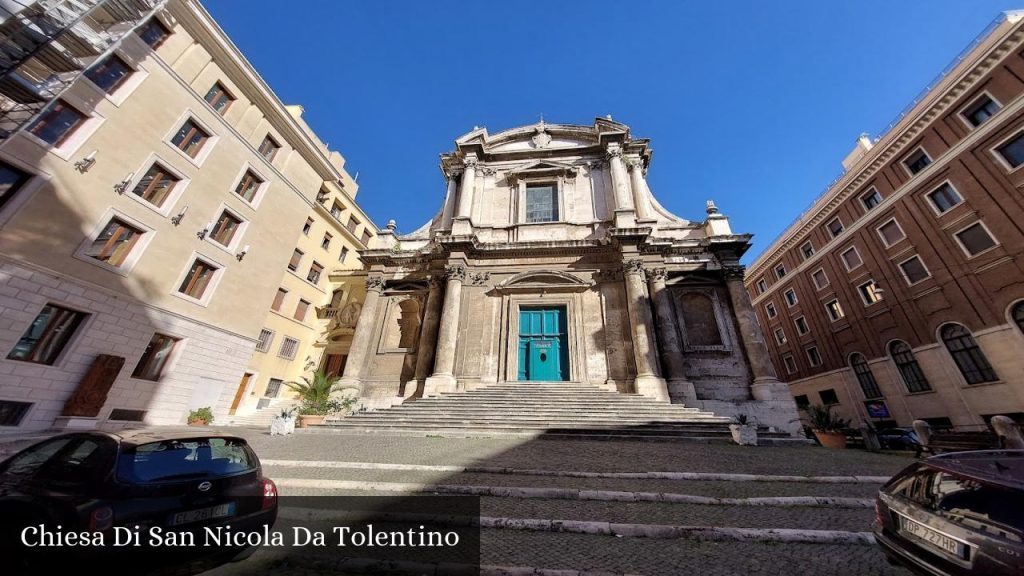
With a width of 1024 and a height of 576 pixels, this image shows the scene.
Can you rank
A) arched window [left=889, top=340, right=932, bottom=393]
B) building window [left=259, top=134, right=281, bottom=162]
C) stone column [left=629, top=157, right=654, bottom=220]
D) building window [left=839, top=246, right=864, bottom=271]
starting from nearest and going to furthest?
1. stone column [left=629, top=157, right=654, bottom=220]
2. building window [left=259, top=134, right=281, bottom=162]
3. arched window [left=889, top=340, right=932, bottom=393]
4. building window [left=839, top=246, right=864, bottom=271]

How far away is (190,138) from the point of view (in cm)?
1393

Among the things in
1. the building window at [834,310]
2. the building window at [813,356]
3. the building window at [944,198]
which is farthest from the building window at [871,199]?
the building window at [813,356]

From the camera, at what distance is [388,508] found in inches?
161

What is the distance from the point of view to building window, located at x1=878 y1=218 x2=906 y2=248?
1942 cm

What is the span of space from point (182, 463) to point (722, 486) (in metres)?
6.29

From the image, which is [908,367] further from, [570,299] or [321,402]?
[321,402]

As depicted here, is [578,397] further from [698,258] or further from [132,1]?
[132,1]

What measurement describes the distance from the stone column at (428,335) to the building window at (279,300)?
29.3 feet

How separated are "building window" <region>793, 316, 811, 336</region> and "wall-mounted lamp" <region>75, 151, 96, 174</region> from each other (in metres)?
38.7

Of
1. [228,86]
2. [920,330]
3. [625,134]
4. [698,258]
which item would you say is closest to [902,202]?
[920,330]

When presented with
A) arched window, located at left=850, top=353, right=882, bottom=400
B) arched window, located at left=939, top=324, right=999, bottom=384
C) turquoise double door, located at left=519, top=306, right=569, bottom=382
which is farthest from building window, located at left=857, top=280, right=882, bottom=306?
turquoise double door, located at left=519, top=306, right=569, bottom=382

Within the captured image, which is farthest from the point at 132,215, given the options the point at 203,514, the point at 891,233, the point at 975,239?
the point at 891,233

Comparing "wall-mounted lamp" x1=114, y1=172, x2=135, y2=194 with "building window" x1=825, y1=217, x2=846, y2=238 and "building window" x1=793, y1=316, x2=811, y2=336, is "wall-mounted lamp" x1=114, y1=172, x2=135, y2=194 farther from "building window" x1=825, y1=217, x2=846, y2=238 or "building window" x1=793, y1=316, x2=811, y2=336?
"building window" x1=793, y1=316, x2=811, y2=336

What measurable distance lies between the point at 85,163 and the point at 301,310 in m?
10.7
